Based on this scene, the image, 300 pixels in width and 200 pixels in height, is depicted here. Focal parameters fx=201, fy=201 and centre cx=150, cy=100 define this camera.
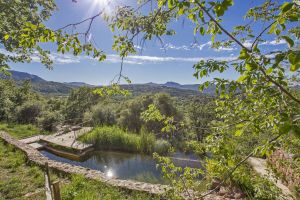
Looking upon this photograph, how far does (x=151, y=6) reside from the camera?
1.75m

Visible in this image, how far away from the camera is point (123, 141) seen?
1014cm

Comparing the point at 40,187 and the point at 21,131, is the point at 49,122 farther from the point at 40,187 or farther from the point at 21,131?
the point at 40,187

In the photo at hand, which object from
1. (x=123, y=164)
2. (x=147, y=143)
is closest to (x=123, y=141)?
(x=147, y=143)

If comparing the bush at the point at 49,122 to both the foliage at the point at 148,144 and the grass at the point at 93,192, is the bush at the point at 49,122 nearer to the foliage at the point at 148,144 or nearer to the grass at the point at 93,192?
the foliage at the point at 148,144

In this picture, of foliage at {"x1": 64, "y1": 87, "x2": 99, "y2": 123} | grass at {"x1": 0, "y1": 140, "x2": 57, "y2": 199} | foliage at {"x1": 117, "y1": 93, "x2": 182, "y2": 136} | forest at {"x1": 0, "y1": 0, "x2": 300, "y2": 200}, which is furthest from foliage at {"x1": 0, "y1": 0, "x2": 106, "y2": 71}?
foliage at {"x1": 64, "y1": 87, "x2": 99, "y2": 123}

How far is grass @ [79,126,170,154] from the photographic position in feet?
31.7

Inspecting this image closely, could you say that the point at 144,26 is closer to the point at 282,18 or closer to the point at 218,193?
the point at 282,18

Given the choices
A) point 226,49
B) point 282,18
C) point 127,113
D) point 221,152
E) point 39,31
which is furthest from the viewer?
point 127,113

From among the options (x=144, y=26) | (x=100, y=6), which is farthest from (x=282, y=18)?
(x=100, y=6)

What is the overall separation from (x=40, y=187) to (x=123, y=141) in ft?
18.0

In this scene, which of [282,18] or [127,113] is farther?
[127,113]

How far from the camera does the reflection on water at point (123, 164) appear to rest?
6.90 meters

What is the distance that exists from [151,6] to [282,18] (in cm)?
118

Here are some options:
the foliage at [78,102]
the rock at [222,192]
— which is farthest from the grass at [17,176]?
the foliage at [78,102]
